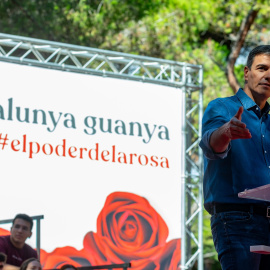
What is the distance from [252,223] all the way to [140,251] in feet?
15.1

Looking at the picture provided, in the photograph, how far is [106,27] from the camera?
42.5ft

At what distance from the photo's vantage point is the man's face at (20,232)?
611 centimetres

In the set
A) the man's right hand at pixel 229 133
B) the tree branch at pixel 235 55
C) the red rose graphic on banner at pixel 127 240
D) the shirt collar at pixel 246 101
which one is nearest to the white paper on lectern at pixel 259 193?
the man's right hand at pixel 229 133

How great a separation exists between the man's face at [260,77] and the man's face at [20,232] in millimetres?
4302

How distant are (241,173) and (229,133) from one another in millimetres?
373

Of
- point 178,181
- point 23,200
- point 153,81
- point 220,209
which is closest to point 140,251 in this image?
point 178,181

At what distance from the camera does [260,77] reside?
7.42ft

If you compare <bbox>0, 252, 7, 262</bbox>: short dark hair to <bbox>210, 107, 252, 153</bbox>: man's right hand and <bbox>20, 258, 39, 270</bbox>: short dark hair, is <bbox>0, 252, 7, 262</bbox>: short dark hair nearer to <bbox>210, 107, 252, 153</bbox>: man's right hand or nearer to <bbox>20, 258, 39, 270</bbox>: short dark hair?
<bbox>20, 258, 39, 270</bbox>: short dark hair

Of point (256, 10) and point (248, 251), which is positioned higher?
point (256, 10)

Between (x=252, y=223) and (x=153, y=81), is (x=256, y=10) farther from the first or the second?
(x=252, y=223)

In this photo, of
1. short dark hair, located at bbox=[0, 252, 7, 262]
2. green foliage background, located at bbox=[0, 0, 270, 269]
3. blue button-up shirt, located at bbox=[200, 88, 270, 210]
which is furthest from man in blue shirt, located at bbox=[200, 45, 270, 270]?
green foliage background, located at bbox=[0, 0, 270, 269]

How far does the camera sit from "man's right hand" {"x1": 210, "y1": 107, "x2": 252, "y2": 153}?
1.88 meters

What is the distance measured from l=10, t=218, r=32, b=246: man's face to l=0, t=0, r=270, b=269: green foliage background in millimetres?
6891

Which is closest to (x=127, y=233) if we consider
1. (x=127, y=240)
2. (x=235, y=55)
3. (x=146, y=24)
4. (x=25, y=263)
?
(x=127, y=240)
